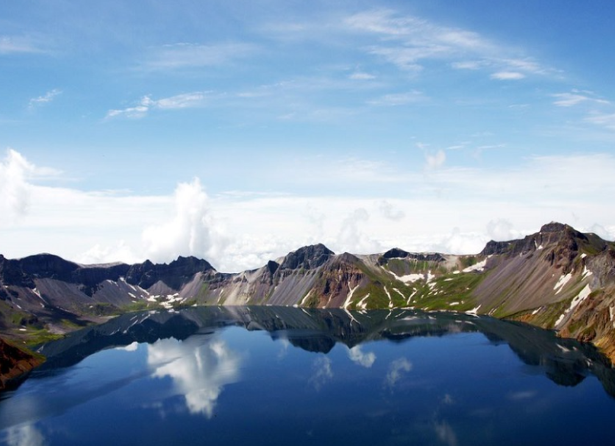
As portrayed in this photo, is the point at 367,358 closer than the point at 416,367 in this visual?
No

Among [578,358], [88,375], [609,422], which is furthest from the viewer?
[88,375]

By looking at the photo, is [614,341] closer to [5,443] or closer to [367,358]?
[367,358]

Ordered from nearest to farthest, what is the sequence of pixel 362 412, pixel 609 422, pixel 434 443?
1. pixel 434 443
2. pixel 609 422
3. pixel 362 412

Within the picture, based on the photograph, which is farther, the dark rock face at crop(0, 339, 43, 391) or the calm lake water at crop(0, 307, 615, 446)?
the dark rock face at crop(0, 339, 43, 391)

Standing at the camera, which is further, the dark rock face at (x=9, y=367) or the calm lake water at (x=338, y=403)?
the dark rock face at (x=9, y=367)

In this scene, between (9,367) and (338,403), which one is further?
(9,367)

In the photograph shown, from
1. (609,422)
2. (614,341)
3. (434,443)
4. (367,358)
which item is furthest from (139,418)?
(614,341)

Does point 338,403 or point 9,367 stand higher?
point 338,403

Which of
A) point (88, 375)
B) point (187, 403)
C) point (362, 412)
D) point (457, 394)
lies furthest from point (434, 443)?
point (88, 375)

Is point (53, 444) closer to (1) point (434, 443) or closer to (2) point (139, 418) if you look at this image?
(2) point (139, 418)
